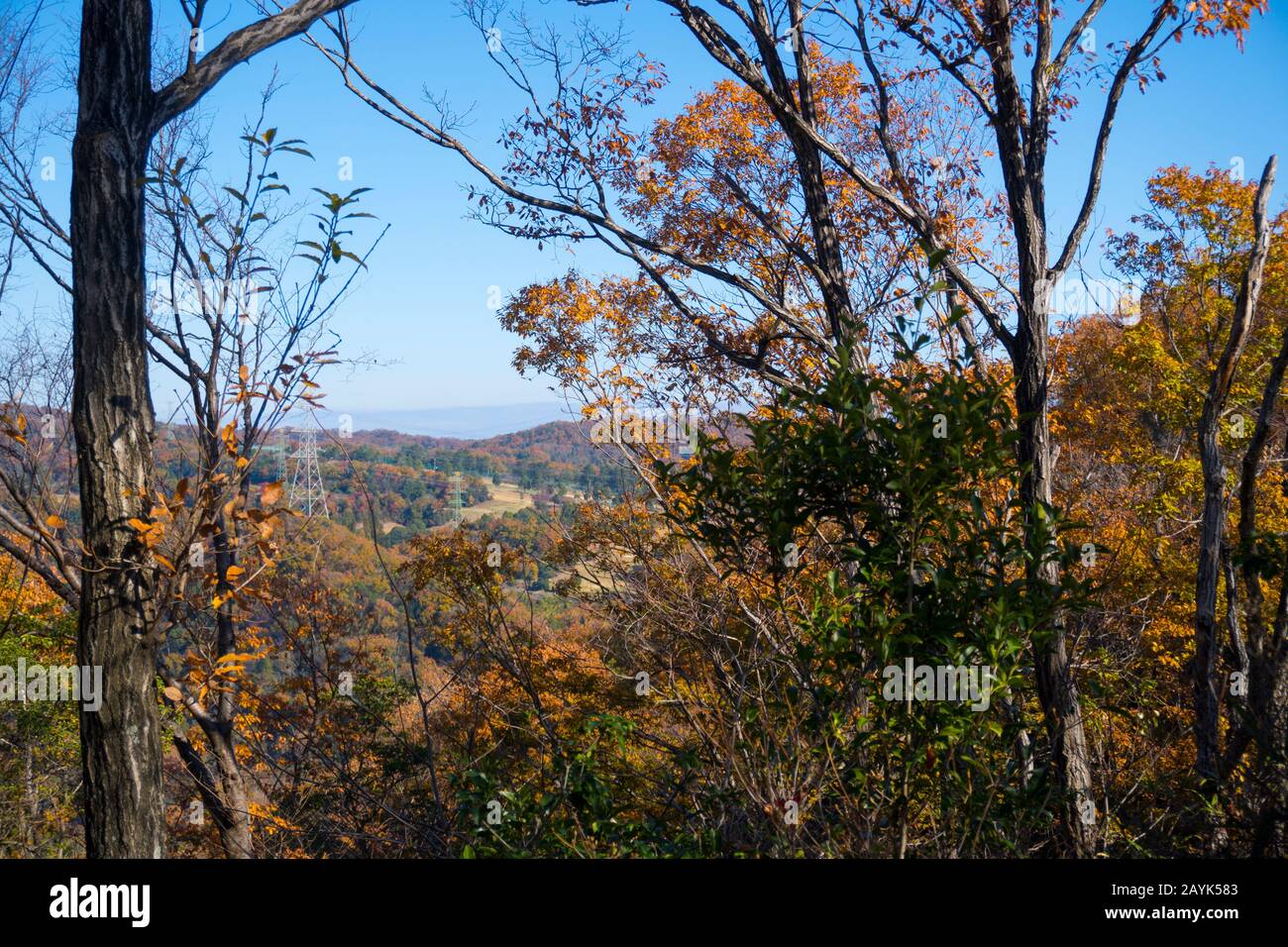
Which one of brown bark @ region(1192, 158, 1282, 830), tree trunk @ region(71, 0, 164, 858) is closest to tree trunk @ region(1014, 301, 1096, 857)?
brown bark @ region(1192, 158, 1282, 830)

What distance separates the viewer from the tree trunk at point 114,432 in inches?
112

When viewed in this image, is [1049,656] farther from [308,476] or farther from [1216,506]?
[308,476]

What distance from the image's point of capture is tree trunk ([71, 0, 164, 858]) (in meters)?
2.85

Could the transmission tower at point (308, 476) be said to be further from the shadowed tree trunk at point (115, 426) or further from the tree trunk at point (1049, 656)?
the tree trunk at point (1049, 656)

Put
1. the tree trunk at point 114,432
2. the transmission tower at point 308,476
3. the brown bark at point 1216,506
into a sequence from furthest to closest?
the transmission tower at point 308,476 < the brown bark at point 1216,506 < the tree trunk at point 114,432

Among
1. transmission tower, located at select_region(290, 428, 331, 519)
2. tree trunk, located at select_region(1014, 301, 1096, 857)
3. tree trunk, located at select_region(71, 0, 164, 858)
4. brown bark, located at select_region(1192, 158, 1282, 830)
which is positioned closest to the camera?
tree trunk, located at select_region(71, 0, 164, 858)

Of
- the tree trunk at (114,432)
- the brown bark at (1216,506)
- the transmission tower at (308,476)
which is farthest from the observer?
the transmission tower at (308,476)

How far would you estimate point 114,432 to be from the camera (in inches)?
115

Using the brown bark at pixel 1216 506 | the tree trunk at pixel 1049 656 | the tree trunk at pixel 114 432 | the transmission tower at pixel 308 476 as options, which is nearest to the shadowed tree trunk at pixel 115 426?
the tree trunk at pixel 114 432

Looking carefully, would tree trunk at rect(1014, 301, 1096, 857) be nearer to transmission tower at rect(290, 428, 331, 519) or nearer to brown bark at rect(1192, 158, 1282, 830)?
brown bark at rect(1192, 158, 1282, 830)

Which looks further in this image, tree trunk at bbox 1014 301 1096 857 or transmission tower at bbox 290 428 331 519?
transmission tower at bbox 290 428 331 519
